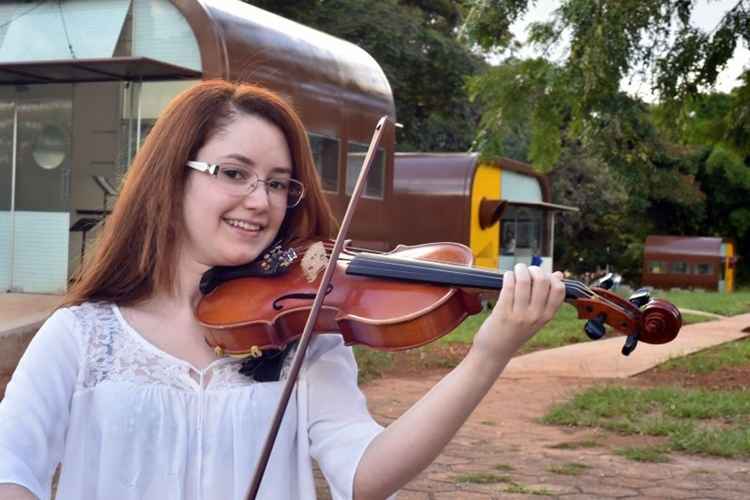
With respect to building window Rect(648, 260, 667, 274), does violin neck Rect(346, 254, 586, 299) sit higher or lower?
higher

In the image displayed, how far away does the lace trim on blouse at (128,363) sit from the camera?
190 centimetres

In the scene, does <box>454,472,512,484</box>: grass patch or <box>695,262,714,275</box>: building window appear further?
<box>695,262,714,275</box>: building window

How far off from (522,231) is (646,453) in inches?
525

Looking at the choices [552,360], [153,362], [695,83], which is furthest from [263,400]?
[552,360]

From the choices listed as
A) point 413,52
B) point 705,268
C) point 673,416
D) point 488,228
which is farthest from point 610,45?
point 705,268

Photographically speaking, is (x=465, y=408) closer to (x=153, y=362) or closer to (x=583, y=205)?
(x=153, y=362)

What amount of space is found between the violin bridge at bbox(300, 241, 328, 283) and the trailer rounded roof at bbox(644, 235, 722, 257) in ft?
98.2

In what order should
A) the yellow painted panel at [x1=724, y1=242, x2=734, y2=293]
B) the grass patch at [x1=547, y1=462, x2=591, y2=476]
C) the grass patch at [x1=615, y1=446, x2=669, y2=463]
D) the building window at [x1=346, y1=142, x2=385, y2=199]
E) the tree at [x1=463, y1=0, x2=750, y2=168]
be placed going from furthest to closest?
the yellow painted panel at [x1=724, y1=242, x2=734, y2=293] < the building window at [x1=346, y1=142, x2=385, y2=199] < the tree at [x1=463, y1=0, x2=750, y2=168] < the grass patch at [x1=615, y1=446, x2=669, y2=463] < the grass patch at [x1=547, y1=462, x2=591, y2=476]

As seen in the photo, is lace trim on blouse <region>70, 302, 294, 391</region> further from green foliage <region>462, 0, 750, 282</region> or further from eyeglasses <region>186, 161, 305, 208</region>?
green foliage <region>462, 0, 750, 282</region>

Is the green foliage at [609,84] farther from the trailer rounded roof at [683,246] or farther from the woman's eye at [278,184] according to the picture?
the trailer rounded roof at [683,246]

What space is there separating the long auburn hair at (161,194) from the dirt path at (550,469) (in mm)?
3307

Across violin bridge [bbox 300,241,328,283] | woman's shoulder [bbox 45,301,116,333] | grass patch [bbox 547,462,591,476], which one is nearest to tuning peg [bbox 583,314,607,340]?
violin bridge [bbox 300,241,328,283]

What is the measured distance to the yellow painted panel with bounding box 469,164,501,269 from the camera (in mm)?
16891

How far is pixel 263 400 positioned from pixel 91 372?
30cm
